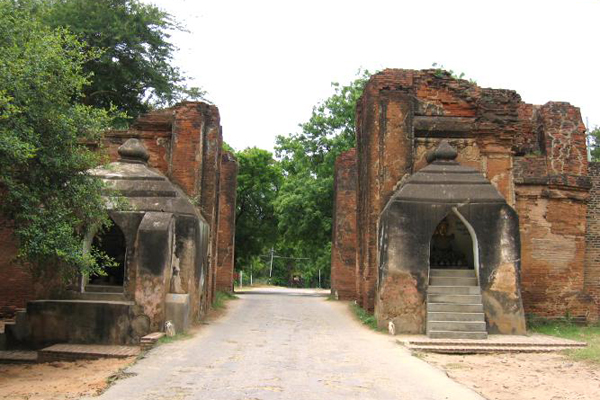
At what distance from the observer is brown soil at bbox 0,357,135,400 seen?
6723mm

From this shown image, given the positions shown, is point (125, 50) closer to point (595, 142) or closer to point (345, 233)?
point (345, 233)

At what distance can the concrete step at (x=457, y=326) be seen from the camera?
10.4 m

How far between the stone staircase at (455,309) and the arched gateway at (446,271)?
19 millimetres

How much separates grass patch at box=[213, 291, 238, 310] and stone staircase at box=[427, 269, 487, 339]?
21.5 ft

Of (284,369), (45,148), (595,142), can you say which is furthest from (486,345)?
(595,142)

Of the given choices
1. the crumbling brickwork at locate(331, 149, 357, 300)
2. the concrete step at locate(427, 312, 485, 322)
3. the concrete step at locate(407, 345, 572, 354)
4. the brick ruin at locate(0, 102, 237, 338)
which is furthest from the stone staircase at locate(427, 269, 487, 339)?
the crumbling brickwork at locate(331, 149, 357, 300)

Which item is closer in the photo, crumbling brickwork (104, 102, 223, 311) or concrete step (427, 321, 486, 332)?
concrete step (427, 321, 486, 332)

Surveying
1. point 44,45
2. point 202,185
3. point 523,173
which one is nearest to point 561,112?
point 523,173

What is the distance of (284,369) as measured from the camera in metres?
7.66

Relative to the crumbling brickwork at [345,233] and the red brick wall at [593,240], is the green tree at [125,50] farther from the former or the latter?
the red brick wall at [593,240]

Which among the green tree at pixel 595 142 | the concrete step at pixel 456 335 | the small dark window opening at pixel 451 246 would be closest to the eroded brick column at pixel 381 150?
the small dark window opening at pixel 451 246

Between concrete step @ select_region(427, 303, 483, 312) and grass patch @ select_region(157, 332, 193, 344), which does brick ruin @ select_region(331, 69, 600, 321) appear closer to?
concrete step @ select_region(427, 303, 483, 312)

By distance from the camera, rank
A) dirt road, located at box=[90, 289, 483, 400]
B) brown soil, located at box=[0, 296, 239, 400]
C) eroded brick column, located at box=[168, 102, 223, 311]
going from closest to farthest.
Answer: dirt road, located at box=[90, 289, 483, 400] < brown soil, located at box=[0, 296, 239, 400] < eroded brick column, located at box=[168, 102, 223, 311]

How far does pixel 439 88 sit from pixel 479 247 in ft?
15.1
